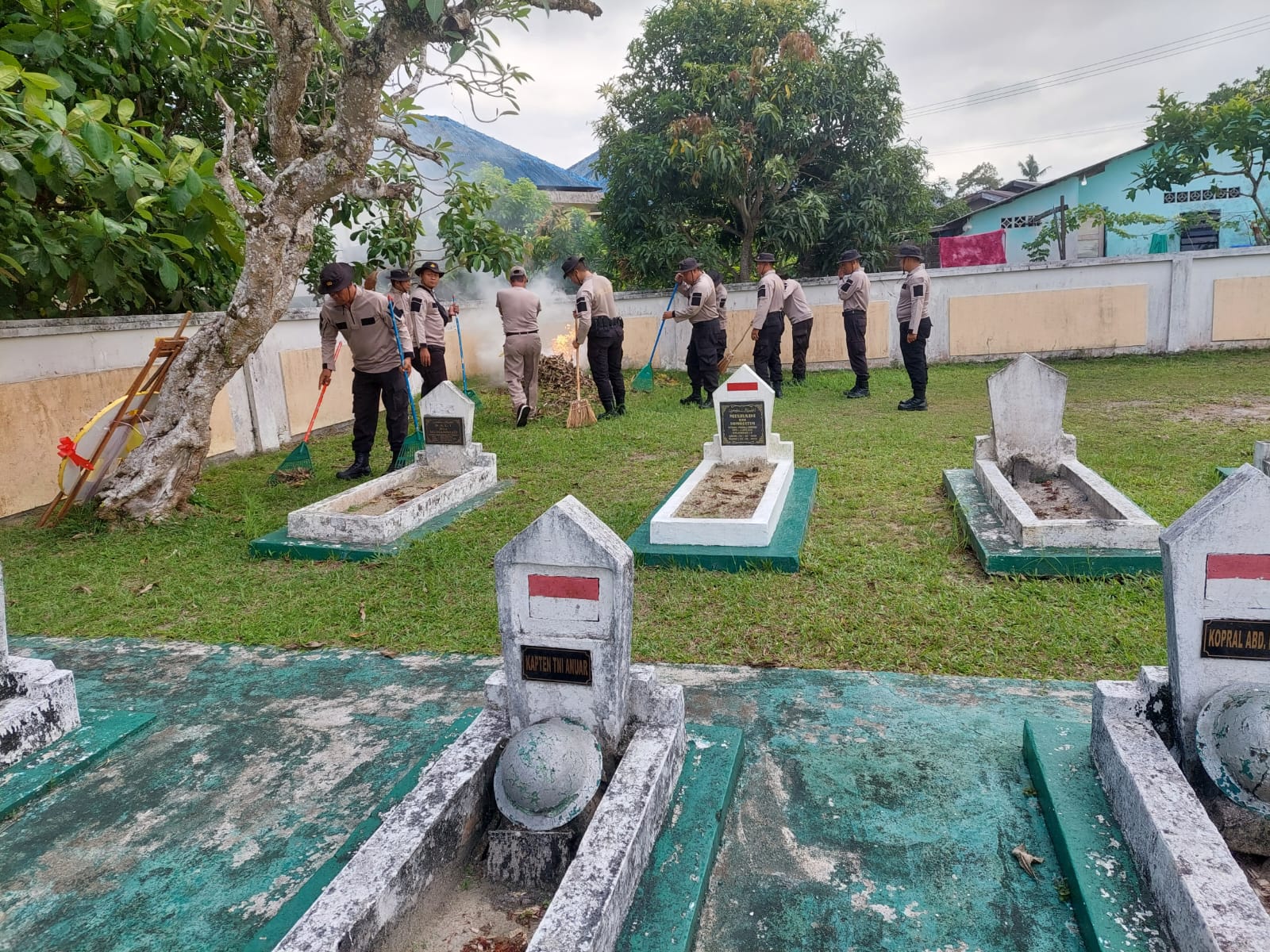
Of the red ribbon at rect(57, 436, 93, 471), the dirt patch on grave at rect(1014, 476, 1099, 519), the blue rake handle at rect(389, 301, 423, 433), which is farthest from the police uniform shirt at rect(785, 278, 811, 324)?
the red ribbon at rect(57, 436, 93, 471)

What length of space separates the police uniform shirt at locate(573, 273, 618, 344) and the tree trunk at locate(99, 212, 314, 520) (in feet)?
12.5

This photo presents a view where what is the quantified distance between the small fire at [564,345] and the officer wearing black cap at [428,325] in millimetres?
3702

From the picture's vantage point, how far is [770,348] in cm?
1163

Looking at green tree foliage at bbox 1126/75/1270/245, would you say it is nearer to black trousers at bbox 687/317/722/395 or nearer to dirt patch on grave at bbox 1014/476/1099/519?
black trousers at bbox 687/317/722/395

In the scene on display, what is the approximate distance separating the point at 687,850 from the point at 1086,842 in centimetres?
112

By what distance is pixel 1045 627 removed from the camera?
398cm

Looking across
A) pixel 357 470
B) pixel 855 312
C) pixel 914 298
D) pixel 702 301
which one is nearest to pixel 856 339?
pixel 855 312

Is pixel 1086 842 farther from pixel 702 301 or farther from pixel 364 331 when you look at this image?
pixel 702 301

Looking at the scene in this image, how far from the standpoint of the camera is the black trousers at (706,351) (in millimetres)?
10719

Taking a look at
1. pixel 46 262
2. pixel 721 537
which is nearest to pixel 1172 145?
pixel 721 537

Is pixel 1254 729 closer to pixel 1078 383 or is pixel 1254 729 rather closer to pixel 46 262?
pixel 46 262

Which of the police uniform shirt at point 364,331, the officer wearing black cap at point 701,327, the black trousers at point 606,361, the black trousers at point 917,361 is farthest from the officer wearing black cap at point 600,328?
the black trousers at point 917,361

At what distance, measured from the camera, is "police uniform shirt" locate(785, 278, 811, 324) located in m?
12.2

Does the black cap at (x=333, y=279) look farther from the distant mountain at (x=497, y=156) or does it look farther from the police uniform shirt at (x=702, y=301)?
the distant mountain at (x=497, y=156)
